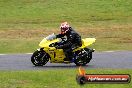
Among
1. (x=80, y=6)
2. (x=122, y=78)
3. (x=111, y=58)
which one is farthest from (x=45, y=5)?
(x=122, y=78)

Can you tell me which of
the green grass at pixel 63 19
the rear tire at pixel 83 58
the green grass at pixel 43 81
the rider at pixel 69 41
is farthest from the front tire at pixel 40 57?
the green grass at pixel 63 19

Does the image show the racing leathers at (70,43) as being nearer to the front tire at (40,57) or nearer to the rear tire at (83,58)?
the rear tire at (83,58)

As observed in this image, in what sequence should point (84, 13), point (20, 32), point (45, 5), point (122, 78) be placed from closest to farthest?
point (122, 78), point (20, 32), point (84, 13), point (45, 5)

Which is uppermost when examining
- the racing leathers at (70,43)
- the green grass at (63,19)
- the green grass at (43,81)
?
the racing leathers at (70,43)

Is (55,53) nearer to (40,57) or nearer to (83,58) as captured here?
(40,57)

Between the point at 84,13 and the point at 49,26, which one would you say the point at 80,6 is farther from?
the point at 49,26

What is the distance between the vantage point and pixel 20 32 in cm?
3067

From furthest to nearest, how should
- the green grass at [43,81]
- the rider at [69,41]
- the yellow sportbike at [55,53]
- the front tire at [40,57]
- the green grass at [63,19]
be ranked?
1. the green grass at [63,19]
2. the front tire at [40,57]
3. the yellow sportbike at [55,53]
4. the rider at [69,41]
5. the green grass at [43,81]

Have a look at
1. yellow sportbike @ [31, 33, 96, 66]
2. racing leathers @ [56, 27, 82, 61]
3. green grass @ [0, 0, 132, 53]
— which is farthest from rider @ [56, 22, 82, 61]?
green grass @ [0, 0, 132, 53]

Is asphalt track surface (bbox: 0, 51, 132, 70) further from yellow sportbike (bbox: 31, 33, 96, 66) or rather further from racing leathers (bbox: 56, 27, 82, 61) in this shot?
racing leathers (bbox: 56, 27, 82, 61)

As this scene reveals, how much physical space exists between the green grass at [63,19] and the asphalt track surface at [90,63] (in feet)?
8.17

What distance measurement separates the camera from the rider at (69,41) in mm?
17984

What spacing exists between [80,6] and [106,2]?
2.87 m

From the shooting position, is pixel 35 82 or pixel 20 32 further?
pixel 20 32
